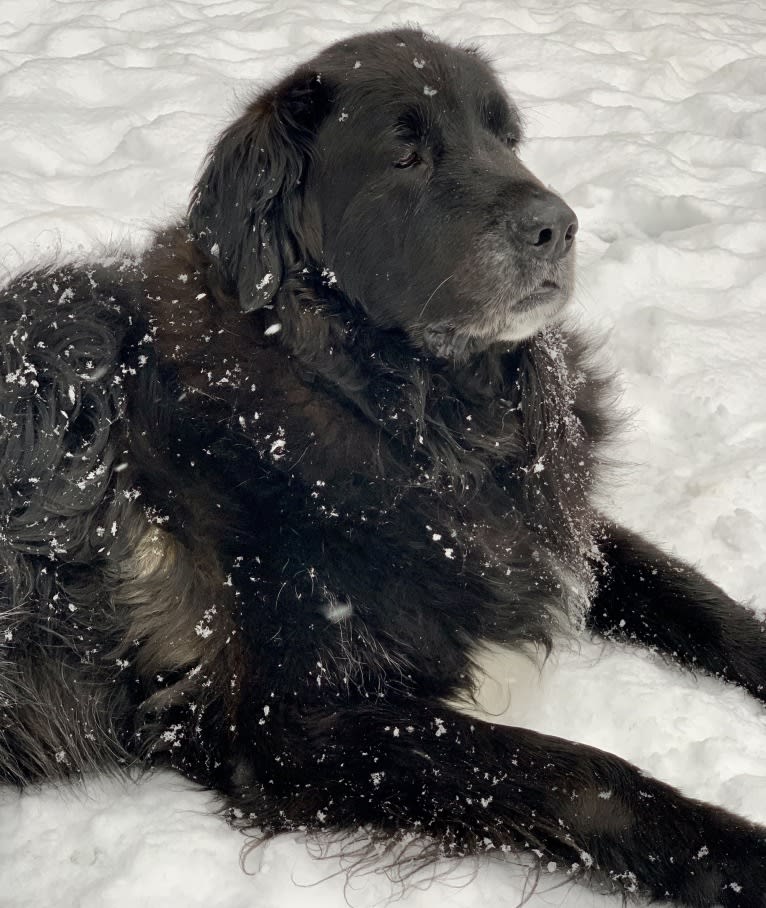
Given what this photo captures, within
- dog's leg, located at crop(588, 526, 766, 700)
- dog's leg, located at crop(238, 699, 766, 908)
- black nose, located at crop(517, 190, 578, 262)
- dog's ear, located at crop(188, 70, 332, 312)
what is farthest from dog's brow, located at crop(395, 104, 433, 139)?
dog's leg, located at crop(238, 699, 766, 908)

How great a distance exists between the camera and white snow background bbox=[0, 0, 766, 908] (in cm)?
261

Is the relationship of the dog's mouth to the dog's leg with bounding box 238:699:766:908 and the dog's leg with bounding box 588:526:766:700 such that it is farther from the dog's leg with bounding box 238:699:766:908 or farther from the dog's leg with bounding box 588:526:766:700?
the dog's leg with bounding box 238:699:766:908

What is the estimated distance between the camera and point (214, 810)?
2.74 meters

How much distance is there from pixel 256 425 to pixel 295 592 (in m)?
0.50

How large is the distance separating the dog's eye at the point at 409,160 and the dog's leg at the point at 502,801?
1.59 meters

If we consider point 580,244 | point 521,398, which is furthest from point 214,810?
point 580,244

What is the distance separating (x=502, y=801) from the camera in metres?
2.58

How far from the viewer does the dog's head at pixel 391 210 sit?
280cm

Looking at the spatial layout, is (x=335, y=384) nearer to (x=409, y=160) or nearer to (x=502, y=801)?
(x=409, y=160)

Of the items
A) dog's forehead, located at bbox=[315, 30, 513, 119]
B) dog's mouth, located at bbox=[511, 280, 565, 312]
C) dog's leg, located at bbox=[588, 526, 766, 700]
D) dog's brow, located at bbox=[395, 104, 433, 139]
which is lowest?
dog's leg, located at bbox=[588, 526, 766, 700]

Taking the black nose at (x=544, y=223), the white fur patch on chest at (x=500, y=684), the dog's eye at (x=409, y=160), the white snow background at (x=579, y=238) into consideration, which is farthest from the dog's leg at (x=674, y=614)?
the dog's eye at (x=409, y=160)

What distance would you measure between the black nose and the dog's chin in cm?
13

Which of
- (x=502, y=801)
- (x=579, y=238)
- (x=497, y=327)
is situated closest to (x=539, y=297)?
(x=497, y=327)

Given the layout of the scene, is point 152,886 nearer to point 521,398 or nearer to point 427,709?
point 427,709
